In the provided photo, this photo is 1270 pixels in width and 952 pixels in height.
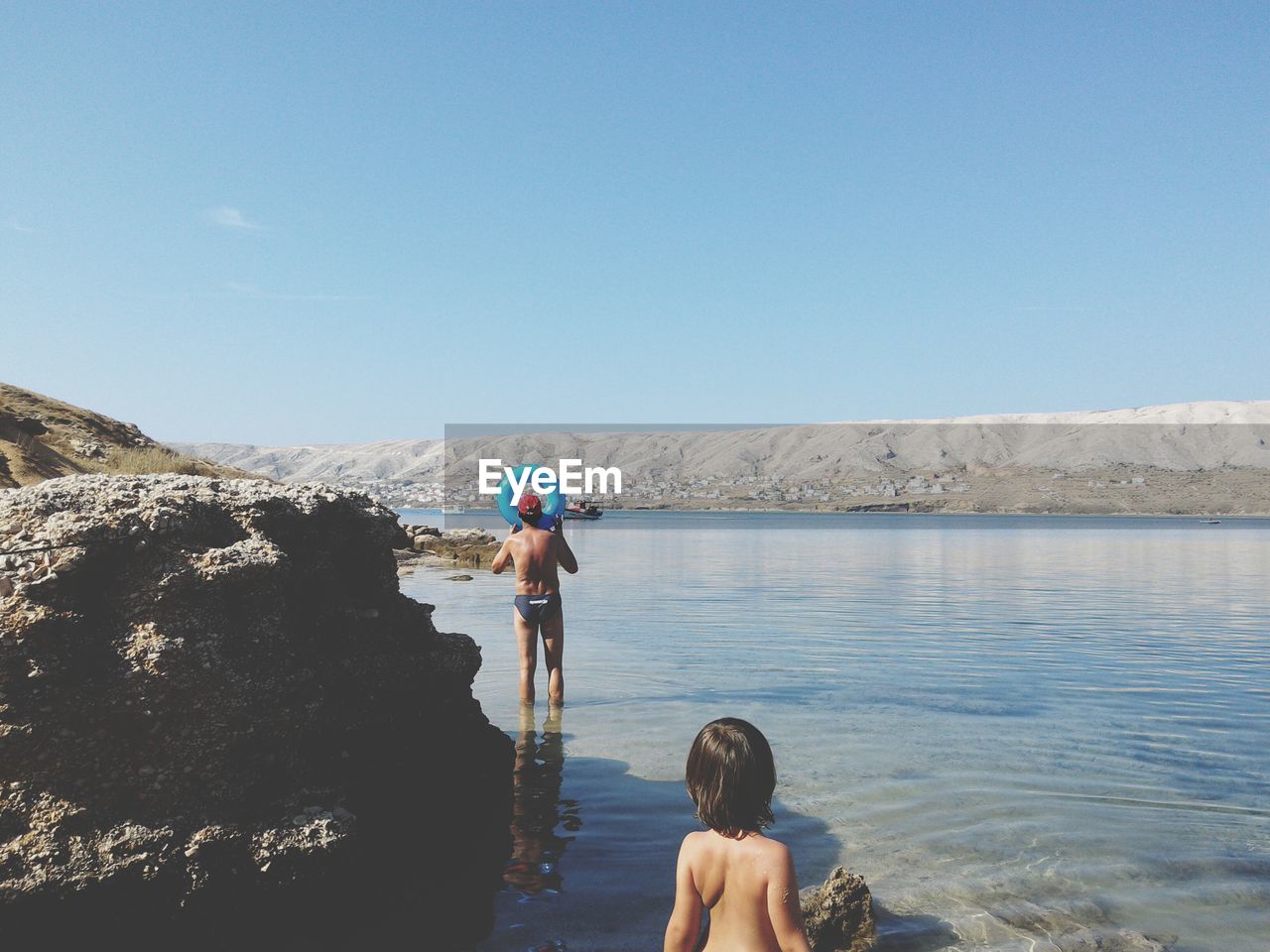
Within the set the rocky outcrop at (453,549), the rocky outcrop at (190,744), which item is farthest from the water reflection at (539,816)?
the rocky outcrop at (453,549)

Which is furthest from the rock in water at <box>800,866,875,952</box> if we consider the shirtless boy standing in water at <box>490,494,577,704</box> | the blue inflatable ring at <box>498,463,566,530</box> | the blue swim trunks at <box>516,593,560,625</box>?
the blue inflatable ring at <box>498,463,566,530</box>

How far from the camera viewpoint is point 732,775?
301 centimetres

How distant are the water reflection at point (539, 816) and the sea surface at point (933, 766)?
1.0 inches

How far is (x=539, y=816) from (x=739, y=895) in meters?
3.77

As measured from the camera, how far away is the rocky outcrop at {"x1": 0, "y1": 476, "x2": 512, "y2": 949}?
4312mm

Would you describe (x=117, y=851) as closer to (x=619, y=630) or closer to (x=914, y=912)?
(x=914, y=912)

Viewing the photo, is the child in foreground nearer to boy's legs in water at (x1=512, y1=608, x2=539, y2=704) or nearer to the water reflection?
the water reflection

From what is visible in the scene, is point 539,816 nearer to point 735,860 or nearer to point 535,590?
point 535,590

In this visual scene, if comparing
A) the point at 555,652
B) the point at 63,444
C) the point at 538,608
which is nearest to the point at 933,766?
the point at 555,652

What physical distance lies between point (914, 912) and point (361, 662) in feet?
12.0

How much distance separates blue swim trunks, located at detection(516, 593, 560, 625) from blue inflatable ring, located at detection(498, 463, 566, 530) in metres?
0.81

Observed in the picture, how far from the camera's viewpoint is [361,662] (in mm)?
5816

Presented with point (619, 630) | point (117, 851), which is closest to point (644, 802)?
point (117, 851)

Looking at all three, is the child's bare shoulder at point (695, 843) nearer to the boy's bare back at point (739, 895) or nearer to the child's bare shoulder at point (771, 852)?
the boy's bare back at point (739, 895)
